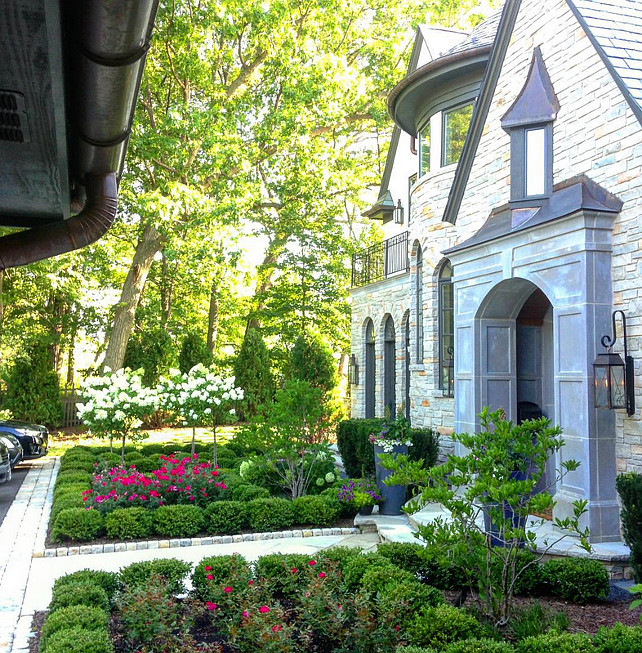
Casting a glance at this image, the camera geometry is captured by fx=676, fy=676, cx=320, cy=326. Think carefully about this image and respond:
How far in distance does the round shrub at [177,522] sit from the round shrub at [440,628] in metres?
4.78

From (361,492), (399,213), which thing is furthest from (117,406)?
(399,213)

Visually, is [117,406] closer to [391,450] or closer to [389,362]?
[391,450]

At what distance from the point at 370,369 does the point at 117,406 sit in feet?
25.5

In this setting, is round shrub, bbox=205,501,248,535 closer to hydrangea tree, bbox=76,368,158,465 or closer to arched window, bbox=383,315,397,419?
hydrangea tree, bbox=76,368,158,465

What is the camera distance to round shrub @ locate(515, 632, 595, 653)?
3.98m

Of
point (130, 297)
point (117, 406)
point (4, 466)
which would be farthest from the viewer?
point (130, 297)

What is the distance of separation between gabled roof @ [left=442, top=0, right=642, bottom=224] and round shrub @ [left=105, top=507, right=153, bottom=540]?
21.9 ft

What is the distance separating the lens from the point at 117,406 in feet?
38.9

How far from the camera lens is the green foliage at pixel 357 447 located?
1174cm

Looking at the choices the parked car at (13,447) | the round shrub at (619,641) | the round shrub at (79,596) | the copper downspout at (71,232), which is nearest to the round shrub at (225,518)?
the round shrub at (79,596)

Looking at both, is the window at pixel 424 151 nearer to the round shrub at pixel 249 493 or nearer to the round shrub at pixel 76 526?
the round shrub at pixel 249 493

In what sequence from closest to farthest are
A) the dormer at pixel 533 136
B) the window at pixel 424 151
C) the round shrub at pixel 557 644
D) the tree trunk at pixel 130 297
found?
the round shrub at pixel 557 644
the dormer at pixel 533 136
the window at pixel 424 151
the tree trunk at pixel 130 297

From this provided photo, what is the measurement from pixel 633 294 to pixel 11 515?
912 cm

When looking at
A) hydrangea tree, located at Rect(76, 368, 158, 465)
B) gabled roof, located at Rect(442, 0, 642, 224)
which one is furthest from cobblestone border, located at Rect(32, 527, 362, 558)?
gabled roof, located at Rect(442, 0, 642, 224)
